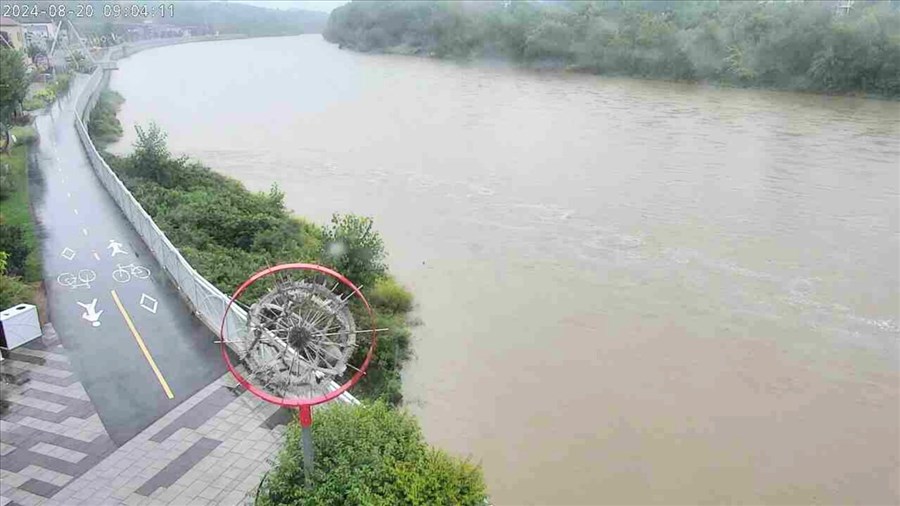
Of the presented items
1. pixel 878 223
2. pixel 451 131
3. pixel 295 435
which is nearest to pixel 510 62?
pixel 451 131

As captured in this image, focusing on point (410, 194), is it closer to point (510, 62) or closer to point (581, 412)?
point (581, 412)

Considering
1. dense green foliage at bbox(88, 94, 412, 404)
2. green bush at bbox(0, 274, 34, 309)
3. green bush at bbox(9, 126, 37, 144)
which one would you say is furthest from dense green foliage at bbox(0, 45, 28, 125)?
green bush at bbox(0, 274, 34, 309)

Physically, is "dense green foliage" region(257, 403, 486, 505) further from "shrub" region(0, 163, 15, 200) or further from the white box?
"shrub" region(0, 163, 15, 200)

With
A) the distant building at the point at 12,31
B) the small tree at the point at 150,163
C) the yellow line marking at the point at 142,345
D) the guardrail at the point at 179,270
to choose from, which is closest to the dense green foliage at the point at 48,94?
the distant building at the point at 12,31

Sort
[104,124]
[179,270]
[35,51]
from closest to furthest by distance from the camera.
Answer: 1. [179,270]
2. [104,124]
3. [35,51]

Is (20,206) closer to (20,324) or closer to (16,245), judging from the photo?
(16,245)

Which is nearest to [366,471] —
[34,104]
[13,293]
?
[13,293]

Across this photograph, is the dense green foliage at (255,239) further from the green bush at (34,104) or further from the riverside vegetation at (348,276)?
the green bush at (34,104)
